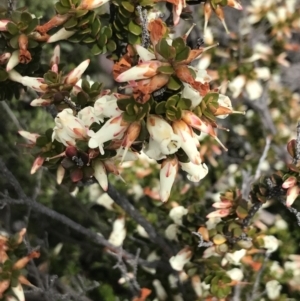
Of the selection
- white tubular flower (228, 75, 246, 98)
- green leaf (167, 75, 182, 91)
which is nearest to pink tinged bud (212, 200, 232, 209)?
green leaf (167, 75, 182, 91)

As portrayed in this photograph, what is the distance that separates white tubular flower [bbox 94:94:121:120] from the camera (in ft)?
2.36

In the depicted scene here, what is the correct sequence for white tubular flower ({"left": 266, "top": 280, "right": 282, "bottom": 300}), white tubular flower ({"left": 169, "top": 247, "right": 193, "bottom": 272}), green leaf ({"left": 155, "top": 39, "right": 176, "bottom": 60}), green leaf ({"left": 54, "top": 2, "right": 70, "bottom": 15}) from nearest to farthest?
green leaf ({"left": 155, "top": 39, "right": 176, "bottom": 60}), green leaf ({"left": 54, "top": 2, "right": 70, "bottom": 15}), white tubular flower ({"left": 169, "top": 247, "right": 193, "bottom": 272}), white tubular flower ({"left": 266, "top": 280, "right": 282, "bottom": 300})

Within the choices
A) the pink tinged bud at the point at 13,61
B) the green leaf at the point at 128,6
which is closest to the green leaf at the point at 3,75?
the pink tinged bud at the point at 13,61

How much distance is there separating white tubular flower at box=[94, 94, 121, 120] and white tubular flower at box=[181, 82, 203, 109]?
10cm

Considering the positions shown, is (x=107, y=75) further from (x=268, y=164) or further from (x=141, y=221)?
(x=141, y=221)

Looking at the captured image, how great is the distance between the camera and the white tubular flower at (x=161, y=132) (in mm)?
691

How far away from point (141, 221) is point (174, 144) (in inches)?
24.4

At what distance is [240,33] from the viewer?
6.07 ft

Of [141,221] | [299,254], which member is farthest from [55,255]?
[299,254]

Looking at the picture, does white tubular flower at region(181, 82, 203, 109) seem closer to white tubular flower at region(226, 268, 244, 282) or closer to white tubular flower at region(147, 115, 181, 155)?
white tubular flower at region(147, 115, 181, 155)

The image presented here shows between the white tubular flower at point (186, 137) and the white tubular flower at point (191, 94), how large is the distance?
3cm

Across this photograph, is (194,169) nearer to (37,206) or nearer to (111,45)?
(111,45)

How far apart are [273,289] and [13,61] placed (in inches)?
36.7

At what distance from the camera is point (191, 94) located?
0.70m
